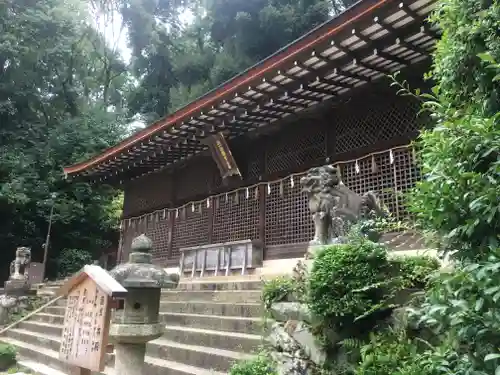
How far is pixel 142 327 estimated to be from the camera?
13.7 feet

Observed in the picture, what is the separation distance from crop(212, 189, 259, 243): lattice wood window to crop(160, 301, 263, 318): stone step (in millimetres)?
3041

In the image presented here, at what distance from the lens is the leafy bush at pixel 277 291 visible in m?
4.92

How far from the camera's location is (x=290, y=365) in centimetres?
435

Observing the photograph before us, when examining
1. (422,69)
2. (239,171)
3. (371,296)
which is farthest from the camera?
(239,171)

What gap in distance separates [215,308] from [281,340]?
319 centimetres

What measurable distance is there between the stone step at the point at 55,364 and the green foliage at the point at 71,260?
36.2 feet

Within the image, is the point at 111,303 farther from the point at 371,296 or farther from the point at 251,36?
the point at 251,36

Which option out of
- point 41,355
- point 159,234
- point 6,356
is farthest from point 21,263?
point 6,356

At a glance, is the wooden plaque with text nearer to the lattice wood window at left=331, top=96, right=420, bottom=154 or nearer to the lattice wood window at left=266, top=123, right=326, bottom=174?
the lattice wood window at left=266, top=123, right=326, bottom=174

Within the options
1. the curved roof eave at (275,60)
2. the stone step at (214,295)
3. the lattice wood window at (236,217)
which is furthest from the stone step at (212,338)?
the curved roof eave at (275,60)

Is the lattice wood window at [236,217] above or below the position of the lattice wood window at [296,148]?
below

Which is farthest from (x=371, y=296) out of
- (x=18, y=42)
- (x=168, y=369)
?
(x=18, y=42)

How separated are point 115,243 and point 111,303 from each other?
23.0 metres

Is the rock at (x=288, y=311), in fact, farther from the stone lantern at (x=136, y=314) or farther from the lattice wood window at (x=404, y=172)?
the lattice wood window at (x=404, y=172)
